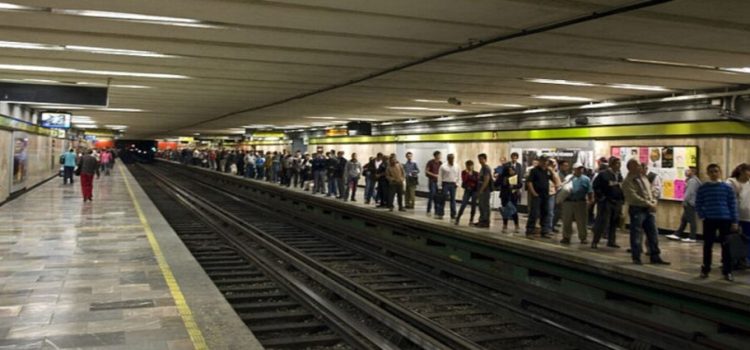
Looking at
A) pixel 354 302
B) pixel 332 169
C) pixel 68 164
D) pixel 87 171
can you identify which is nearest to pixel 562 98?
pixel 354 302

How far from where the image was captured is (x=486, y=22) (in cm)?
646

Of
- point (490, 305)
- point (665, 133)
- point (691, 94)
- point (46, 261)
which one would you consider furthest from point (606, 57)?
point (46, 261)

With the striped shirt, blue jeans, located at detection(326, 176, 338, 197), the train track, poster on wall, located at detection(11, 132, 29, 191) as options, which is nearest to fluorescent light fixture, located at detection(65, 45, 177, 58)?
the train track

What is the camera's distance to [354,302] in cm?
790

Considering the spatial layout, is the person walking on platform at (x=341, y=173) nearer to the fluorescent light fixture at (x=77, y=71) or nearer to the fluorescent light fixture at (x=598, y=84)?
the fluorescent light fixture at (x=77, y=71)

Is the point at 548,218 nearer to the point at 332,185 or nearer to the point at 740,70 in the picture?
the point at 740,70

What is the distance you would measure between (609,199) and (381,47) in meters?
5.03

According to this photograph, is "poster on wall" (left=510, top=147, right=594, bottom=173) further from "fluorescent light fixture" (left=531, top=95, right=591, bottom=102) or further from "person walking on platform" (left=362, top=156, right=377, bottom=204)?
"person walking on platform" (left=362, top=156, right=377, bottom=204)

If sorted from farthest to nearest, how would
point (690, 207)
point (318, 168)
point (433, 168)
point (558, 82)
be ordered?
point (318, 168), point (433, 168), point (690, 207), point (558, 82)

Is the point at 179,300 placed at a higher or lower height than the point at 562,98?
lower

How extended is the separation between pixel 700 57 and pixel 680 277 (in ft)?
9.47

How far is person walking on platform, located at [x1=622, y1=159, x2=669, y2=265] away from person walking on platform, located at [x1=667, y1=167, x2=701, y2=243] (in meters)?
2.29

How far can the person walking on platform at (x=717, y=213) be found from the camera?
25.7 ft

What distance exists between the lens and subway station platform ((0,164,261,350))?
520 cm
